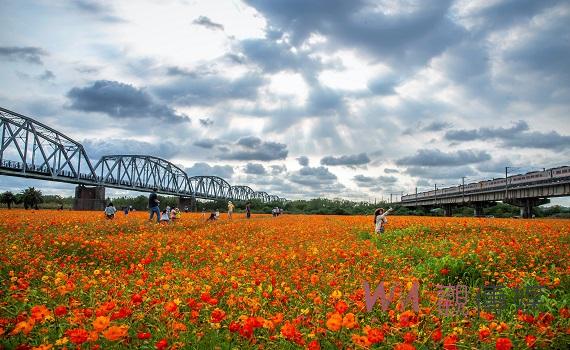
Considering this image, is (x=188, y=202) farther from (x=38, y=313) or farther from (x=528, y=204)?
(x=38, y=313)

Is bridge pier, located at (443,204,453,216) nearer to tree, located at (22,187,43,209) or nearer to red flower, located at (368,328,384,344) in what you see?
tree, located at (22,187,43,209)

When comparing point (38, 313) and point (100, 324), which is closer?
point (100, 324)

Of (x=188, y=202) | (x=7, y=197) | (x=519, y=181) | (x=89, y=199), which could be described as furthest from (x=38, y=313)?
(x=188, y=202)

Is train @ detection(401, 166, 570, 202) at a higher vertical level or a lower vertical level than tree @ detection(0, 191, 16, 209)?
higher

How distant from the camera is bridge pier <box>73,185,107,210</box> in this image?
69375mm

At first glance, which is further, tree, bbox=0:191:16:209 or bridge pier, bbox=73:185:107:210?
tree, bbox=0:191:16:209

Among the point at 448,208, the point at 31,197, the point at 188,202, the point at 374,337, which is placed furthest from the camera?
the point at 188,202

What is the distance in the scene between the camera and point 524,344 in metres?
3.41

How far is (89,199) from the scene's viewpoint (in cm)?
7088

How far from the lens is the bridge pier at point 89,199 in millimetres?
69375

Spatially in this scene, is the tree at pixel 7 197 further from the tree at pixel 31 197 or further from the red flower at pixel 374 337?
the red flower at pixel 374 337

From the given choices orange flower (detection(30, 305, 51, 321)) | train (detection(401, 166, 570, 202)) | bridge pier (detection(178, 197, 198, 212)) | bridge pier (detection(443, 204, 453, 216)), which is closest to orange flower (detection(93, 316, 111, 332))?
orange flower (detection(30, 305, 51, 321))

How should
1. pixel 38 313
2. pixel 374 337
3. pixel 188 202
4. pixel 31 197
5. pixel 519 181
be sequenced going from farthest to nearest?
pixel 188 202 → pixel 31 197 → pixel 519 181 → pixel 38 313 → pixel 374 337

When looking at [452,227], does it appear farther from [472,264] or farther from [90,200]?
[90,200]
